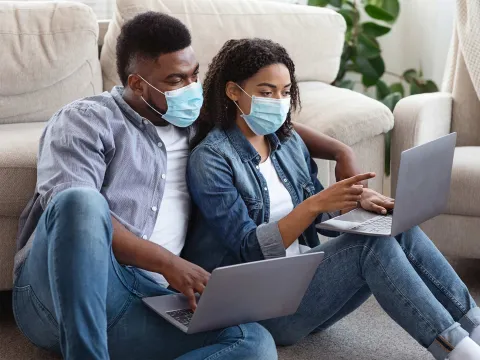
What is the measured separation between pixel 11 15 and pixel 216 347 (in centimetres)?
134

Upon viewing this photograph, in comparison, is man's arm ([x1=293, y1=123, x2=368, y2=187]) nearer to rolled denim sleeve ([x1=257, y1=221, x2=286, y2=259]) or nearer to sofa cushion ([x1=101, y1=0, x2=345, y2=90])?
rolled denim sleeve ([x1=257, y1=221, x2=286, y2=259])

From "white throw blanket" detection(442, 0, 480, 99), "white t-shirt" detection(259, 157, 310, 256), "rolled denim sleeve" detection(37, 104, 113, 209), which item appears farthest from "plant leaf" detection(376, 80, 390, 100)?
"rolled denim sleeve" detection(37, 104, 113, 209)

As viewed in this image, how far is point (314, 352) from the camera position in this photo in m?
1.97

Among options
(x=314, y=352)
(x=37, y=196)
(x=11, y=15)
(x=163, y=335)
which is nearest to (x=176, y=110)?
(x=37, y=196)

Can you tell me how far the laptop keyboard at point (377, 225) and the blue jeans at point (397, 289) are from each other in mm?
20

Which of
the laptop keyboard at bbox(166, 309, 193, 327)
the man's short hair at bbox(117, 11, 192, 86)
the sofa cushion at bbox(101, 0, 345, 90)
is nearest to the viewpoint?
the laptop keyboard at bbox(166, 309, 193, 327)

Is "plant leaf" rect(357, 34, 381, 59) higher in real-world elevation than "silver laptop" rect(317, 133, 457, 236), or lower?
lower

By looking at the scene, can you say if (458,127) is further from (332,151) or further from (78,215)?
(78,215)

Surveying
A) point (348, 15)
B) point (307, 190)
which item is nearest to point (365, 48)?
point (348, 15)

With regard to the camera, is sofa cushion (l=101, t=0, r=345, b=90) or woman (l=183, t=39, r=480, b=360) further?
sofa cushion (l=101, t=0, r=345, b=90)

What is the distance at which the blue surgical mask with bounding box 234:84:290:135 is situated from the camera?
183cm

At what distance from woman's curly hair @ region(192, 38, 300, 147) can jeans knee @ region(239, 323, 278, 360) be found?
44 centimetres

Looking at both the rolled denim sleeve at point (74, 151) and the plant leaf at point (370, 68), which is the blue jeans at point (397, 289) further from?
the plant leaf at point (370, 68)

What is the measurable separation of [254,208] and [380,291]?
316 mm
